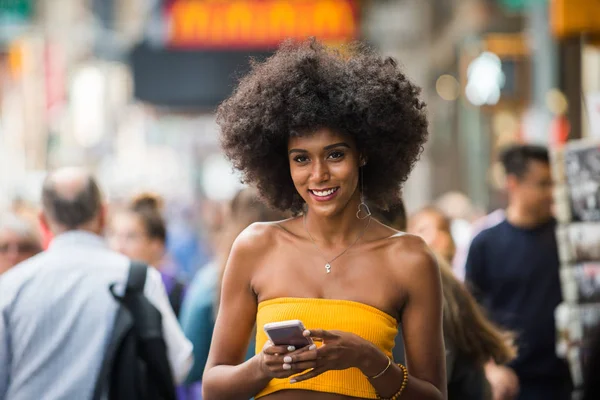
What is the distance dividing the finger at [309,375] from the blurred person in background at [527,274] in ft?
13.5

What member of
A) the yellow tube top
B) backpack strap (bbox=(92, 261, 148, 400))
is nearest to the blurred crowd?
backpack strap (bbox=(92, 261, 148, 400))

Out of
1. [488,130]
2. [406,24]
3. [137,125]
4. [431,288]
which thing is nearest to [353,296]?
[431,288]

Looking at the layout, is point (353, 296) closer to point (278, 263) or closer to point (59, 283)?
point (278, 263)

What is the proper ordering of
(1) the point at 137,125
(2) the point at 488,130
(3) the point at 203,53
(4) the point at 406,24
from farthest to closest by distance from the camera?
(1) the point at 137,125 → (4) the point at 406,24 → (2) the point at 488,130 → (3) the point at 203,53

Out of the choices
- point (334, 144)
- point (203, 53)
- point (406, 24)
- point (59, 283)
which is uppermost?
point (406, 24)

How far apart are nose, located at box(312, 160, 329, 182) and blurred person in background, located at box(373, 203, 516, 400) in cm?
128

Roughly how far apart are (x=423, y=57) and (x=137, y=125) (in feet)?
73.6

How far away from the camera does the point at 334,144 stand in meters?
3.80

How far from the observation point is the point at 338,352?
3.43 m

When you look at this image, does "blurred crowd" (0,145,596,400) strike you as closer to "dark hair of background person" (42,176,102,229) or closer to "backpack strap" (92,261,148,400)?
"dark hair of background person" (42,176,102,229)

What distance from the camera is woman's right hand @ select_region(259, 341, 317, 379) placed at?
3.36 m

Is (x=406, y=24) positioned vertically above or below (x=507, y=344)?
above

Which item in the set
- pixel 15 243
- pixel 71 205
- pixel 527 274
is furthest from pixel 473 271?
pixel 71 205

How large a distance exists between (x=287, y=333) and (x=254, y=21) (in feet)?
40.8
